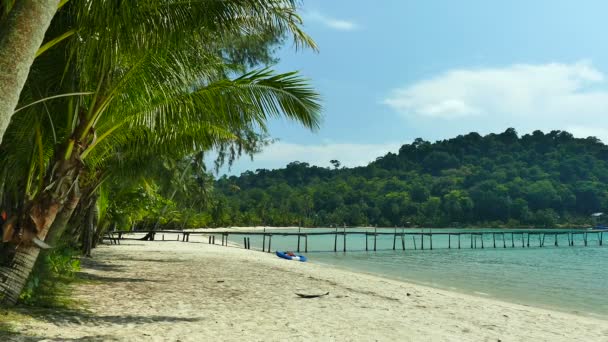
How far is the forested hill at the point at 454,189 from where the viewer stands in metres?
95.4

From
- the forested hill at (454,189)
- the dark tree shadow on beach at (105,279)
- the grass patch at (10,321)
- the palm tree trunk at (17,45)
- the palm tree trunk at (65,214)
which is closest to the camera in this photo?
the palm tree trunk at (17,45)

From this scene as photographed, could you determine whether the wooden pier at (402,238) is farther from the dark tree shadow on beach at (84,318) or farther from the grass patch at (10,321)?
the grass patch at (10,321)

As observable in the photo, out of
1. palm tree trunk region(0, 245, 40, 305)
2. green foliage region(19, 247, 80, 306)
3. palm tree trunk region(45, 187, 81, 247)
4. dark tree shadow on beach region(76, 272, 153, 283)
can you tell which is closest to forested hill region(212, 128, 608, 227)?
dark tree shadow on beach region(76, 272, 153, 283)

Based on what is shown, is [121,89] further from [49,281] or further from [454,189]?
[454,189]

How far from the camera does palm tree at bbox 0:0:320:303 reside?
4959mm

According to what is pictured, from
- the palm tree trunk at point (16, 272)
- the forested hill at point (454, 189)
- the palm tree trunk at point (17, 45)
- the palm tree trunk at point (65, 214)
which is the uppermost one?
the forested hill at point (454, 189)

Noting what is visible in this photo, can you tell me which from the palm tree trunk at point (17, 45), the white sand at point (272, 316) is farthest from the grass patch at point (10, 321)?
the palm tree trunk at point (17, 45)

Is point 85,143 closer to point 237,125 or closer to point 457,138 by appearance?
point 237,125

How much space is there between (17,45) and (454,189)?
4406 inches

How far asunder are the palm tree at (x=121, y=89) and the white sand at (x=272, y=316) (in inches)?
54.3

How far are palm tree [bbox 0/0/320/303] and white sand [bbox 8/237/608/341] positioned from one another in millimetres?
1379

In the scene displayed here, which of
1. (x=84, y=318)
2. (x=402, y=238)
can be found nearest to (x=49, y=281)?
(x=84, y=318)

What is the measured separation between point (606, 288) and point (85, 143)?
68.2ft

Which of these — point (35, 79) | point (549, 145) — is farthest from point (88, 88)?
point (549, 145)
